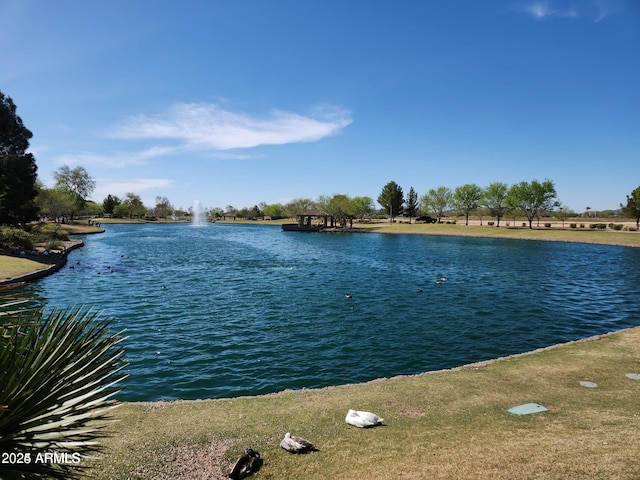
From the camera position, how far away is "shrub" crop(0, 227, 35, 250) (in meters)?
38.5

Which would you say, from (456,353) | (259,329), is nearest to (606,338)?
(456,353)

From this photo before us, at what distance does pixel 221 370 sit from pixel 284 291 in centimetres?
1376

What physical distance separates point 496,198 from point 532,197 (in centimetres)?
1634

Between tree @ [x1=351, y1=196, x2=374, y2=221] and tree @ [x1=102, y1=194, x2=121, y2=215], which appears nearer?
tree @ [x1=351, y1=196, x2=374, y2=221]

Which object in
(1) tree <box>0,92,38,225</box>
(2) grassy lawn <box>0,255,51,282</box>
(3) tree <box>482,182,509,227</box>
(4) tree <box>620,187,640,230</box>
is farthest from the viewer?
(3) tree <box>482,182,509,227</box>

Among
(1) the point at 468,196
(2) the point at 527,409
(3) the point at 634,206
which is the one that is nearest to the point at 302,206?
(1) the point at 468,196

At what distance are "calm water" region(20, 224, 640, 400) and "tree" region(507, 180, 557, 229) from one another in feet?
190

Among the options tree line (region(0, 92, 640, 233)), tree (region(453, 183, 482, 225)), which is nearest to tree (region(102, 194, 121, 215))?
tree line (region(0, 92, 640, 233))

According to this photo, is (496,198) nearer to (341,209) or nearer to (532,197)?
(532,197)

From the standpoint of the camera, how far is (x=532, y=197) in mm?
94062

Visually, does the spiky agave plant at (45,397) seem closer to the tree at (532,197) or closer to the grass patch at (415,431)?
the grass patch at (415,431)

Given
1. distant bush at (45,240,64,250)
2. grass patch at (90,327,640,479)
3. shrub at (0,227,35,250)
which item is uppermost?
shrub at (0,227,35,250)

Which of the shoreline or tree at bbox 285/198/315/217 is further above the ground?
tree at bbox 285/198/315/217

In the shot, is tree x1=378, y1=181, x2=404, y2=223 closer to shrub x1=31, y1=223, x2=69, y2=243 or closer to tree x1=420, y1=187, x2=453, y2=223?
tree x1=420, y1=187, x2=453, y2=223
